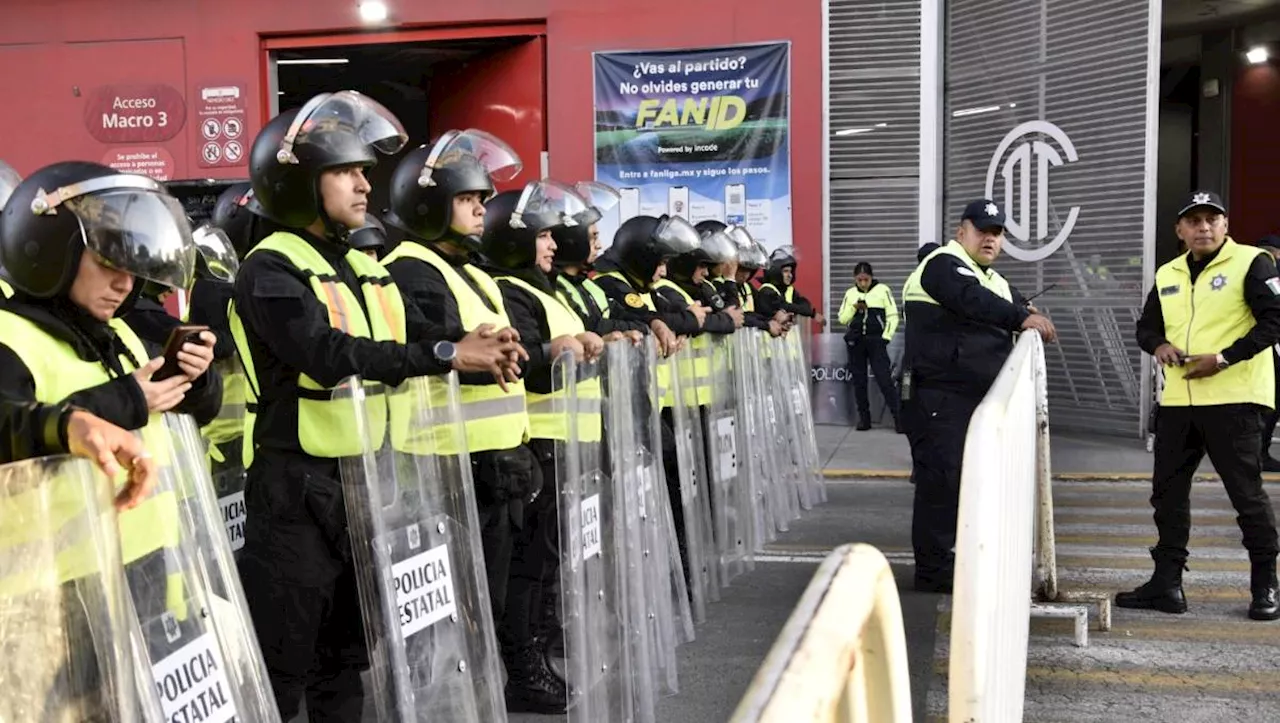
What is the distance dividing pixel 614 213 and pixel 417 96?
26.9ft

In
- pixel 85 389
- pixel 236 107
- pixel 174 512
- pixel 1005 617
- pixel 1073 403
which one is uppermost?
pixel 236 107

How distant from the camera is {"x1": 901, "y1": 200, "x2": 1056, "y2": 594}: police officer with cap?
20.9ft

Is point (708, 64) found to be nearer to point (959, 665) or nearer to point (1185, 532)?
point (1185, 532)

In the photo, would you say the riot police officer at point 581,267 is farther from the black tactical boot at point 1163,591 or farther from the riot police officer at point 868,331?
the riot police officer at point 868,331

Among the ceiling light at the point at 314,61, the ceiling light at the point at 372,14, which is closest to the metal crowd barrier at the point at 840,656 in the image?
the ceiling light at the point at 372,14

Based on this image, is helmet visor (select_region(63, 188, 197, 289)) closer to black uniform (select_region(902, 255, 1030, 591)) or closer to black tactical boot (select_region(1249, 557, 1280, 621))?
black uniform (select_region(902, 255, 1030, 591))

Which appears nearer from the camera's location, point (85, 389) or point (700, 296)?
point (85, 389)

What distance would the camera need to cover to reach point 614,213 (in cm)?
1373

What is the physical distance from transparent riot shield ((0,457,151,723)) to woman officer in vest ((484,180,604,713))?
258cm

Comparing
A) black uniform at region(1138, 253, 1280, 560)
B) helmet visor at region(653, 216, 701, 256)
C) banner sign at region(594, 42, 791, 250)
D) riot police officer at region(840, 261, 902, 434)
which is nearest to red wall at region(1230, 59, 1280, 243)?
riot police officer at region(840, 261, 902, 434)

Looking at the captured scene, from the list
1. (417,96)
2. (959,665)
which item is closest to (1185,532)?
(959,665)

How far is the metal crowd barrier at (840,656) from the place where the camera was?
1.13m

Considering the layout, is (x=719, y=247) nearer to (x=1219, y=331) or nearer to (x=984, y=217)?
(x=984, y=217)

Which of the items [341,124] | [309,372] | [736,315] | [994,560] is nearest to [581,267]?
[736,315]
